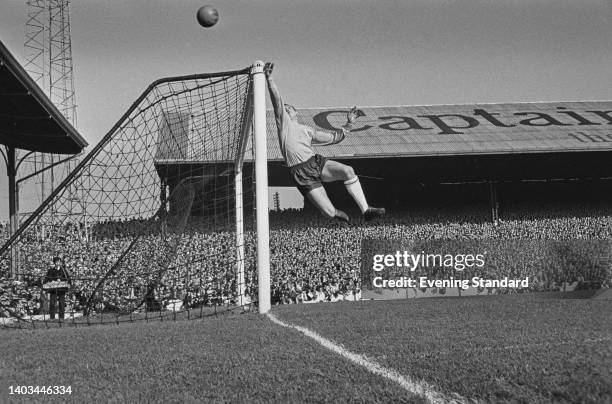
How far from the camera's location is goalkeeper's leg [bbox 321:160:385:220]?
1477 centimetres

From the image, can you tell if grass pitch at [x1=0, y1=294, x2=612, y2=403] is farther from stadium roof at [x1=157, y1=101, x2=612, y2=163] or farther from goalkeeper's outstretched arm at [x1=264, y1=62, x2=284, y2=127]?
stadium roof at [x1=157, y1=101, x2=612, y2=163]

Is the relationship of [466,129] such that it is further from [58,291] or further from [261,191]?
[261,191]


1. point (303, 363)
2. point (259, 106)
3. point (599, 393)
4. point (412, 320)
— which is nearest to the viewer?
point (599, 393)

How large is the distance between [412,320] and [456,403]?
4302 millimetres

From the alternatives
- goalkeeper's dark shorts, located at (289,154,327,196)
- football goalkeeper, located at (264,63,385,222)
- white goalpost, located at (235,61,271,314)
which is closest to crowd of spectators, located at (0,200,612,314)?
white goalpost, located at (235,61,271,314)

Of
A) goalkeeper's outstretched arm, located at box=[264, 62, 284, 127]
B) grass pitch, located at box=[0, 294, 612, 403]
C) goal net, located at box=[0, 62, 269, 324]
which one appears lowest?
grass pitch, located at box=[0, 294, 612, 403]

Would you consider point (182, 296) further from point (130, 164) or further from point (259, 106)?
point (259, 106)

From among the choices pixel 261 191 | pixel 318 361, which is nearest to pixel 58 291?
pixel 261 191

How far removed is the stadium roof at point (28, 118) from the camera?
43.2ft

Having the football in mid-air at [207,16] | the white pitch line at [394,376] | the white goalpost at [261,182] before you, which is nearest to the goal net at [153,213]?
the white goalpost at [261,182]

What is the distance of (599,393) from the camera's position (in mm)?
3688

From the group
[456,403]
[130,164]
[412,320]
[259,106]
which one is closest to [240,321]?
[412,320]

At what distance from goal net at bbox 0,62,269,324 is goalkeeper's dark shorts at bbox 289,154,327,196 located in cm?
198

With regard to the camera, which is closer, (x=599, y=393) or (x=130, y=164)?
(x=599, y=393)
